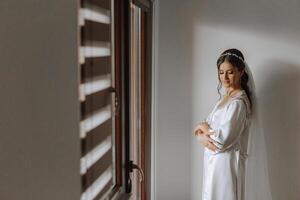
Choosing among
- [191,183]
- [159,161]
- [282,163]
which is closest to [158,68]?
[159,161]

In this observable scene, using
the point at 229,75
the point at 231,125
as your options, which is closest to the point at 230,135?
the point at 231,125

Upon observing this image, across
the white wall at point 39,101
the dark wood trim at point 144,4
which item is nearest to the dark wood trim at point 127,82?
the dark wood trim at point 144,4

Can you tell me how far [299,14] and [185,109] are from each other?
89 centimetres

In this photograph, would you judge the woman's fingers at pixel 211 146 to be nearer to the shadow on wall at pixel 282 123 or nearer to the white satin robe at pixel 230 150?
the white satin robe at pixel 230 150

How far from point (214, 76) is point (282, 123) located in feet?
1.65

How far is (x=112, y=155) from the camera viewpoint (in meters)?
1.63

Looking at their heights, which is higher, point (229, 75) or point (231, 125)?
point (229, 75)

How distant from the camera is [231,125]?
2008mm

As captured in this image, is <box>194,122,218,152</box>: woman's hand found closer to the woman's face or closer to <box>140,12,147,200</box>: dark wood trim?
the woman's face

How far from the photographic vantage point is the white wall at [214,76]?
2354 mm

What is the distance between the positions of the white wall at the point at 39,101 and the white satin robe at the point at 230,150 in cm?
136

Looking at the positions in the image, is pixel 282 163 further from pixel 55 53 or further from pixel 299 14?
pixel 55 53

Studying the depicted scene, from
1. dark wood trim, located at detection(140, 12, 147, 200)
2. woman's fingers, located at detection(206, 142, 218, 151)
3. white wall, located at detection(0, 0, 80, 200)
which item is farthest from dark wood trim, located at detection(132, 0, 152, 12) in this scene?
white wall, located at detection(0, 0, 80, 200)

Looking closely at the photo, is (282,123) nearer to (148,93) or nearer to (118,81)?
(148,93)
